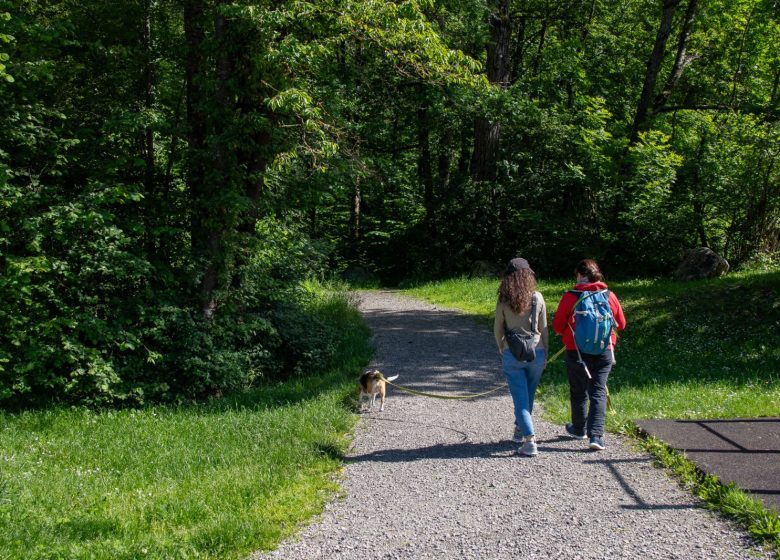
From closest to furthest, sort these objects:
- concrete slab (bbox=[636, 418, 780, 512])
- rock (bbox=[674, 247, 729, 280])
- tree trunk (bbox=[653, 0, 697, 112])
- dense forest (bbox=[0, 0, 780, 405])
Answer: concrete slab (bbox=[636, 418, 780, 512]), dense forest (bbox=[0, 0, 780, 405]), rock (bbox=[674, 247, 729, 280]), tree trunk (bbox=[653, 0, 697, 112])

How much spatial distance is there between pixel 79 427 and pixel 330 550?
4768 mm

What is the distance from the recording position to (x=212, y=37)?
9.77m

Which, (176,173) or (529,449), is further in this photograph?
(176,173)

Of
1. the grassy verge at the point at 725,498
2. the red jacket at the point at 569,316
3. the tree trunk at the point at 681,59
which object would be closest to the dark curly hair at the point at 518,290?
the red jacket at the point at 569,316

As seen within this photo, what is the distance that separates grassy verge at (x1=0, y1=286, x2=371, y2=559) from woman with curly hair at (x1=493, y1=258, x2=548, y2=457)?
1811 millimetres

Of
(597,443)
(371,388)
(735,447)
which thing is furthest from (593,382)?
(371,388)

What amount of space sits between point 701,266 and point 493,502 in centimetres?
1500

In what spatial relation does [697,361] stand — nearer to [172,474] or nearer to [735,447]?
[735,447]

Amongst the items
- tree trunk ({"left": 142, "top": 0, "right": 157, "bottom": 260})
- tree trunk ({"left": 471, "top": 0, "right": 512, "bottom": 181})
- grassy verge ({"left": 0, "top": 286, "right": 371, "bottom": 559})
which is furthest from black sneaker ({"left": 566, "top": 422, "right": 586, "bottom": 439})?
tree trunk ({"left": 471, "top": 0, "right": 512, "bottom": 181})

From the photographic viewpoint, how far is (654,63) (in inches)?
837

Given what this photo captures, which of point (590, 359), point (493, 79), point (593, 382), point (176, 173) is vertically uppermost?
point (493, 79)

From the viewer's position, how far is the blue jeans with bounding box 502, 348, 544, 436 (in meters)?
6.52

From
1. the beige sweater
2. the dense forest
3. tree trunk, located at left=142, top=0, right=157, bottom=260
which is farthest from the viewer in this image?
tree trunk, located at left=142, top=0, right=157, bottom=260

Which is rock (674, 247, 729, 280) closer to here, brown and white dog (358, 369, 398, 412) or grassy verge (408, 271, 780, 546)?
grassy verge (408, 271, 780, 546)
